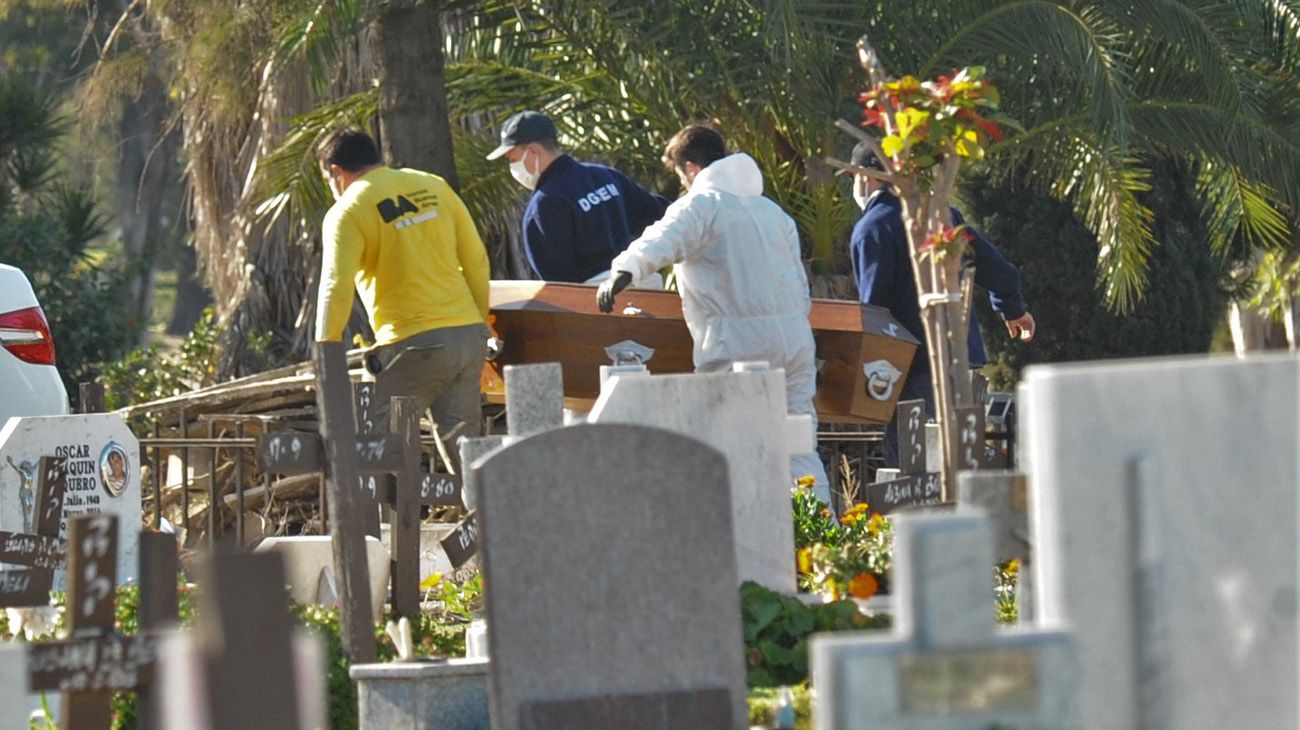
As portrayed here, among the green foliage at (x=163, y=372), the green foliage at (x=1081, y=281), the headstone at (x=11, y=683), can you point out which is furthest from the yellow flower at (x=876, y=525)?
the green foliage at (x=1081, y=281)

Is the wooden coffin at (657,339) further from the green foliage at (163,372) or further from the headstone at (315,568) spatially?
the green foliage at (163,372)

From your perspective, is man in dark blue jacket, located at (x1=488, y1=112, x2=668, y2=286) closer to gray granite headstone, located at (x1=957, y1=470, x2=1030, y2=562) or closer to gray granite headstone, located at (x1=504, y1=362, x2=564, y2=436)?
gray granite headstone, located at (x1=504, y1=362, x2=564, y2=436)

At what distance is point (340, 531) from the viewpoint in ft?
17.8

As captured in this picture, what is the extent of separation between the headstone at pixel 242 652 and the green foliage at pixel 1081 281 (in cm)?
1359

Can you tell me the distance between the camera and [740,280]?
27.2ft

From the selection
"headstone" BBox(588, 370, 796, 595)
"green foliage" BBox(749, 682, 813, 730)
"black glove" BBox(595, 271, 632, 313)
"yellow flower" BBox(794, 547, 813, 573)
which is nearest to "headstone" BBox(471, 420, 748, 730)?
"green foliage" BBox(749, 682, 813, 730)


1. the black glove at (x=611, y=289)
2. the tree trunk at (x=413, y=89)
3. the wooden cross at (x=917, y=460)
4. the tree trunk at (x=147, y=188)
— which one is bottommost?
the wooden cross at (x=917, y=460)

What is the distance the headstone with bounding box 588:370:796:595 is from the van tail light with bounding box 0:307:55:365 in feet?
11.8

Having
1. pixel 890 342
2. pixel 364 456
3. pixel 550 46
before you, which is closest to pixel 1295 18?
pixel 550 46

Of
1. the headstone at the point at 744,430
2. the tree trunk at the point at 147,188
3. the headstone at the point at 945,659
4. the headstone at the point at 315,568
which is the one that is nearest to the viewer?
the headstone at the point at 945,659

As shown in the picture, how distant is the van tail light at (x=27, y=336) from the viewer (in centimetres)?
873

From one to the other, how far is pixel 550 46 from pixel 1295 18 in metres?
4.36

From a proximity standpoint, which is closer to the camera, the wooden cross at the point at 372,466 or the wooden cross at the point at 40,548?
the wooden cross at the point at 372,466

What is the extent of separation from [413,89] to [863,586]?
6.42m
